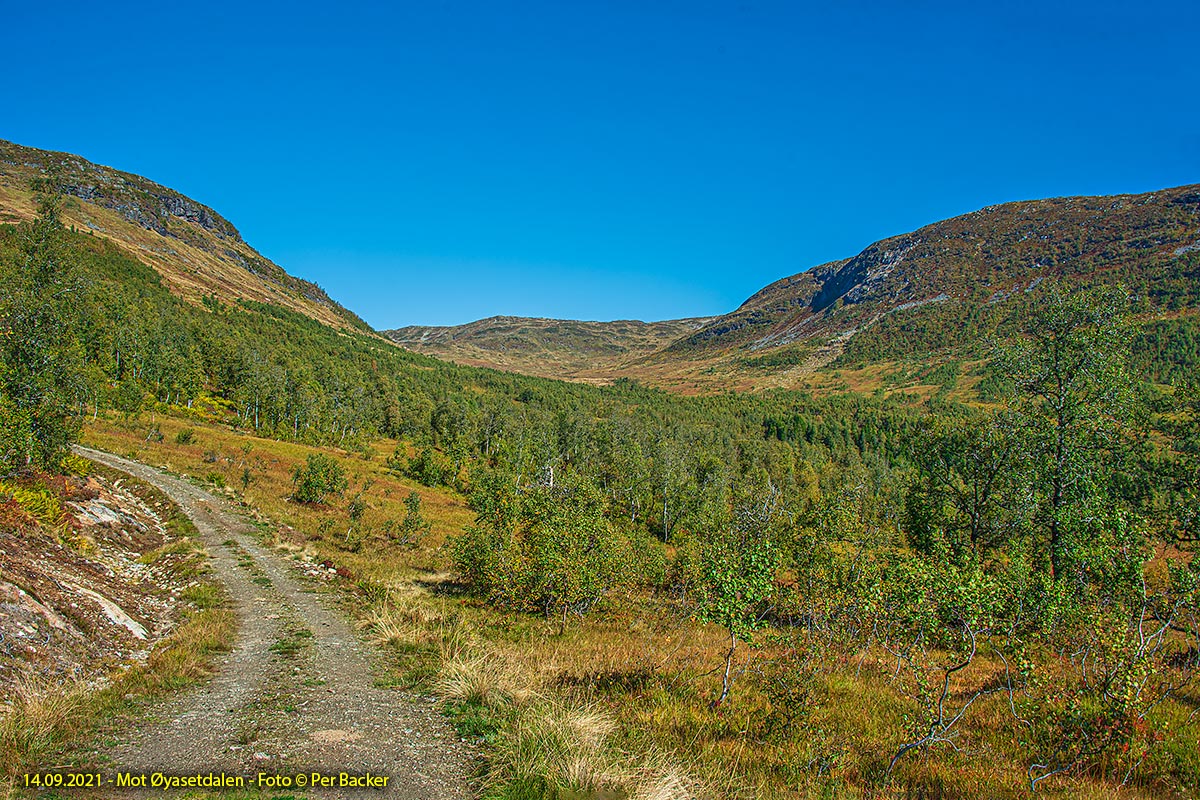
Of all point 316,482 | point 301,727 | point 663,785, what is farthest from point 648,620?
point 316,482

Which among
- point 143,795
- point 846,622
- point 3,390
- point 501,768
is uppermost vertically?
point 3,390

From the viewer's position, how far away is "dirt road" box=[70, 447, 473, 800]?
692 cm

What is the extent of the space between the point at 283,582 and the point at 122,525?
26.6ft

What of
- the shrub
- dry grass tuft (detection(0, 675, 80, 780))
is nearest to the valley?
dry grass tuft (detection(0, 675, 80, 780))

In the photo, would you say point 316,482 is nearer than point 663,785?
No

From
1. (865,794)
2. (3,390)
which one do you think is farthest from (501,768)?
(3,390)

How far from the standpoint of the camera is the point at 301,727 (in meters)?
8.20

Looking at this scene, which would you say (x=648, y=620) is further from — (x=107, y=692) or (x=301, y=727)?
(x=107, y=692)

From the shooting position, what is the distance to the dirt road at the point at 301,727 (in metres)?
6.92

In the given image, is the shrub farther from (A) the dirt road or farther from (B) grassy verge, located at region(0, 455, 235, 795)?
(A) the dirt road

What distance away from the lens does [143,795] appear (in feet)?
19.9

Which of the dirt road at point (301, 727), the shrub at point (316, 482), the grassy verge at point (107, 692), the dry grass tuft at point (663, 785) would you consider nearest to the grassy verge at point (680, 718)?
the dry grass tuft at point (663, 785)

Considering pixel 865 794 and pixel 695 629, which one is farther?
pixel 695 629

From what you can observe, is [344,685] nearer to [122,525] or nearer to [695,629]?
[695,629]
